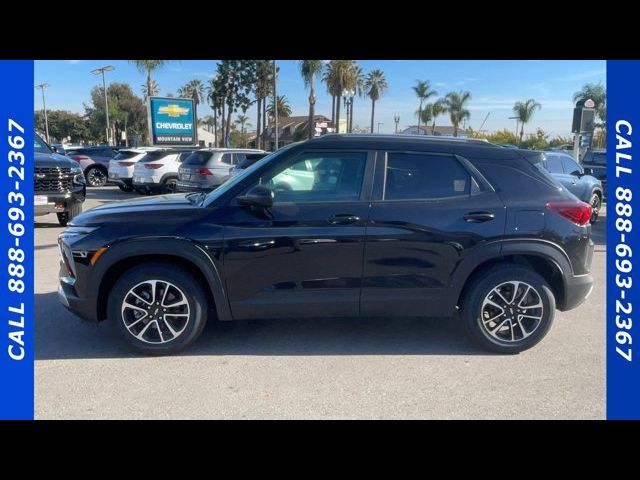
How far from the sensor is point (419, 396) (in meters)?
3.39

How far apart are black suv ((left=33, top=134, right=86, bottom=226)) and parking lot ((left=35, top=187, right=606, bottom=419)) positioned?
17.2 feet

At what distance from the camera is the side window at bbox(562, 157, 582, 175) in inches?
464

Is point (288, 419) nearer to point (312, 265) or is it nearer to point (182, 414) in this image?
point (182, 414)

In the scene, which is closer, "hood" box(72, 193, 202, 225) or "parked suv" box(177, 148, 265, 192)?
"hood" box(72, 193, 202, 225)

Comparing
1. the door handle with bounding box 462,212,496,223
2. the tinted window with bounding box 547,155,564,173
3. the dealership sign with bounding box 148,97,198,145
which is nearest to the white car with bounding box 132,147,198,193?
the dealership sign with bounding box 148,97,198,145

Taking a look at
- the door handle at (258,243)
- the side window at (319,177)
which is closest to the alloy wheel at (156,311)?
the door handle at (258,243)

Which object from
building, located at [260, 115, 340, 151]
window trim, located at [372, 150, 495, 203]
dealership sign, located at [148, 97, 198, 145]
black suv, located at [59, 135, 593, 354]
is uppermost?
building, located at [260, 115, 340, 151]

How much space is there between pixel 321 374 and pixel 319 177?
166 cm

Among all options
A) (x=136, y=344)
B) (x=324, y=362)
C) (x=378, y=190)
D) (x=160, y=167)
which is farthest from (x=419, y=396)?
(x=160, y=167)

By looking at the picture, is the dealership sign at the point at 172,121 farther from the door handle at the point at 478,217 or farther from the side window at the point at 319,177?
the door handle at the point at 478,217

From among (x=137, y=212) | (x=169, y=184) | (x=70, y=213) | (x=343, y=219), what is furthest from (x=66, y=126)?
(x=343, y=219)

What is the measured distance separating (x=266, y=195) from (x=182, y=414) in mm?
1732

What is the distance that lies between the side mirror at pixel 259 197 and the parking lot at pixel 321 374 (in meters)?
1.33

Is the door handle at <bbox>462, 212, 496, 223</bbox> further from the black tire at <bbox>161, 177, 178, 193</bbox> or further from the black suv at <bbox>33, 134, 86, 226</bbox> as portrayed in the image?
the black tire at <bbox>161, 177, 178, 193</bbox>
